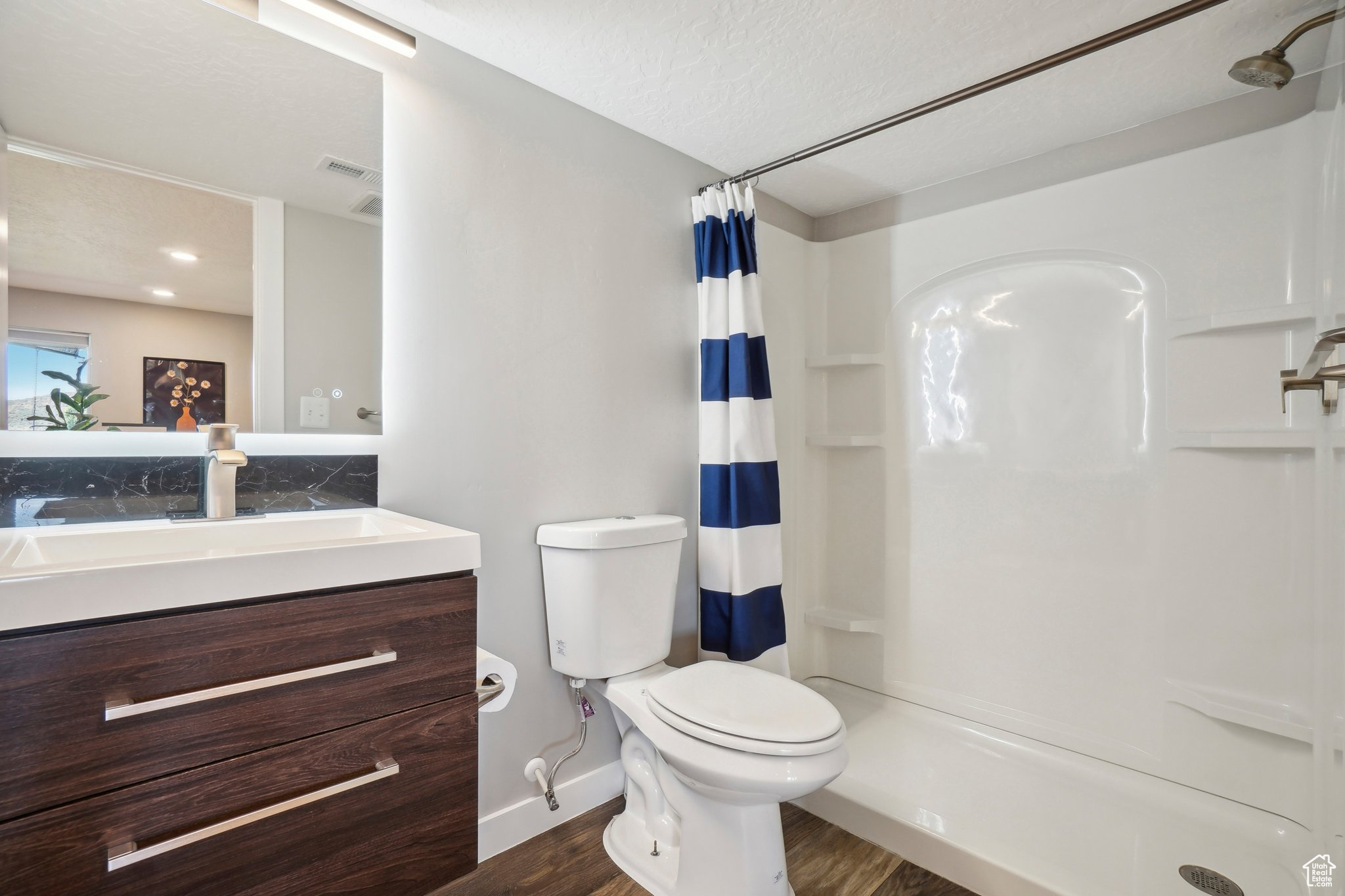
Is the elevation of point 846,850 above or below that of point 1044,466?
below

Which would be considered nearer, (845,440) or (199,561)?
(199,561)

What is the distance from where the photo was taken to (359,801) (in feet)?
3.14

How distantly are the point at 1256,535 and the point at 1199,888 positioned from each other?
901 mm

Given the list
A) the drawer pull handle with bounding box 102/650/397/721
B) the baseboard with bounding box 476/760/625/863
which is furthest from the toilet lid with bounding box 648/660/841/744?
the drawer pull handle with bounding box 102/650/397/721

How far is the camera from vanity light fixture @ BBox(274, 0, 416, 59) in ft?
4.37

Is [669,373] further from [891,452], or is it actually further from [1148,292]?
[1148,292]

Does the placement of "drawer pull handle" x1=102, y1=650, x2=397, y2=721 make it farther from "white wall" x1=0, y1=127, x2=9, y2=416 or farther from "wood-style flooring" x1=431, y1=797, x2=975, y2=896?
"wood-style flooring" x1=431, y1=797, x2=975, y2=896

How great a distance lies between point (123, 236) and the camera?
1.23 metres

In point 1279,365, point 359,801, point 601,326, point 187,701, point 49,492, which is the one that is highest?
point 601,326

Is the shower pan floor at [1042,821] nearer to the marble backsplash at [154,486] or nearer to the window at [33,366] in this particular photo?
the marble backsplash at [154,486]

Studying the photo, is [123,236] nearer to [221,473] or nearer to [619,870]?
[221,473]

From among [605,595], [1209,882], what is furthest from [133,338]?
[1209,882]

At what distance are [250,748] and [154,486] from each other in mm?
638

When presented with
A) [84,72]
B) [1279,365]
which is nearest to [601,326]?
[84,72]
